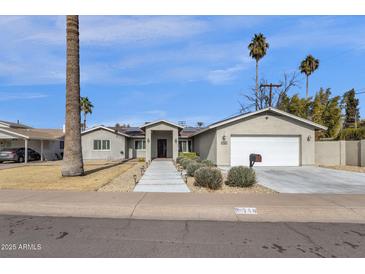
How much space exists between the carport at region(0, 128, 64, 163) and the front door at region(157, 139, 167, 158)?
39.8 feet

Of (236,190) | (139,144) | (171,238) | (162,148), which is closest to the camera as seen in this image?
(171,238)

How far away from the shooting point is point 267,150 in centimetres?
2034

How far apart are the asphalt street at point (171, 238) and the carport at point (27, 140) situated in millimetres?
23155

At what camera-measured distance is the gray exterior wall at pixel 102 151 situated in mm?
31547

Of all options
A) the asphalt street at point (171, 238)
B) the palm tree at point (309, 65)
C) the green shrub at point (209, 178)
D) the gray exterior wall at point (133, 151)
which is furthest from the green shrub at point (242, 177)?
the palm tree at point (309, 65)

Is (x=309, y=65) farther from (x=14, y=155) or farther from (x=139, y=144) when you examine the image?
(x=14, y=155)

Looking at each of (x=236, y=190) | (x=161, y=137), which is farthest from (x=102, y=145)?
(x=236, y=190)

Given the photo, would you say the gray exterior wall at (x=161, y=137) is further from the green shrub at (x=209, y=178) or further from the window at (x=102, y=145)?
the green shrub at (x=209, y=178)

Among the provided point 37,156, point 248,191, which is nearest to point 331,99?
point 248,191

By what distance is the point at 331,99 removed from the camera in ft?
112

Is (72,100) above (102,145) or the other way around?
above

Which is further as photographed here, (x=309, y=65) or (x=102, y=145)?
(x=309, y=65)

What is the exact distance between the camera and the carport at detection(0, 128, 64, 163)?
26953mm

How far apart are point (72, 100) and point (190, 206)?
28.7 ft
